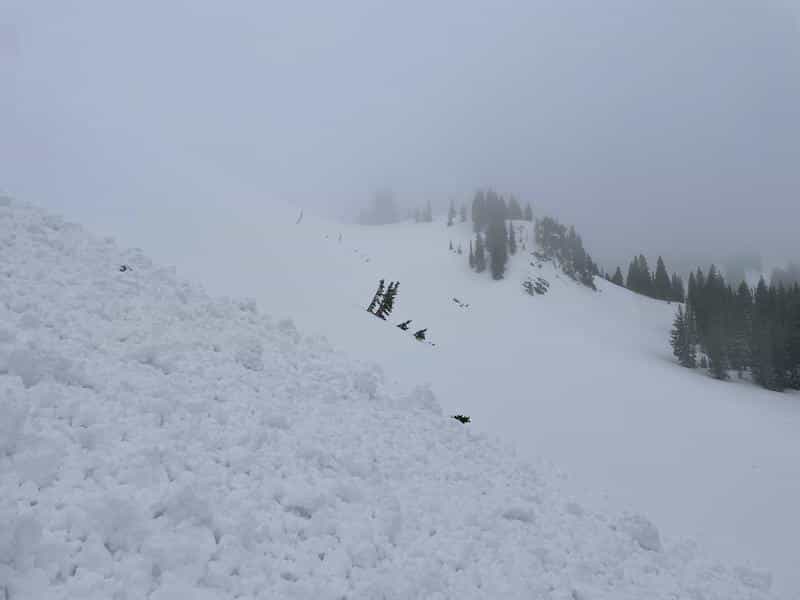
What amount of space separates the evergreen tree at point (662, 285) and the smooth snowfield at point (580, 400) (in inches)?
2246

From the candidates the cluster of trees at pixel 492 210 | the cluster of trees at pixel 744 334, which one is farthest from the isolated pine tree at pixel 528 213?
the cluster of trees at pixel 744 334

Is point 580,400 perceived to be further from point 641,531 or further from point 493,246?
point 493,246

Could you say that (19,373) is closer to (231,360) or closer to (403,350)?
(231,360)

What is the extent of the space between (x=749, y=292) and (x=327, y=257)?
73.6m

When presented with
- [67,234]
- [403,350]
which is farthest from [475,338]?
[67,234]

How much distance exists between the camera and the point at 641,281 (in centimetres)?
11488

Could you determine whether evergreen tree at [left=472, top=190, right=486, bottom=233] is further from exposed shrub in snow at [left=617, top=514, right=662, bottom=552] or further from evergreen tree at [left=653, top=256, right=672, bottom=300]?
exposed shrub in snow at [left=617, top=514, right=662, bottom=552]

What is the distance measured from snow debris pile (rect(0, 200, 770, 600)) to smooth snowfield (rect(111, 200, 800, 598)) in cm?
341

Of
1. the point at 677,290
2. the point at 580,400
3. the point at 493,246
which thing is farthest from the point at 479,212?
the point at 580,400

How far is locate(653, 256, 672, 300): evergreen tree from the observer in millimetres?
110488

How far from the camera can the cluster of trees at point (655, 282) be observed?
11094cm

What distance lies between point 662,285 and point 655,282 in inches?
64.9

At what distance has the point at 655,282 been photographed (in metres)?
113

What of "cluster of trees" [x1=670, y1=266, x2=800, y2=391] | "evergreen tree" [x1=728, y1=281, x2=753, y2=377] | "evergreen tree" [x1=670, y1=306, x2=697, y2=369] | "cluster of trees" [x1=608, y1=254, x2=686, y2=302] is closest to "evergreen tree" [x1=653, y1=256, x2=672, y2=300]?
"cluster of trees" [x1=608, y1=254, x2=686, y2=302]
